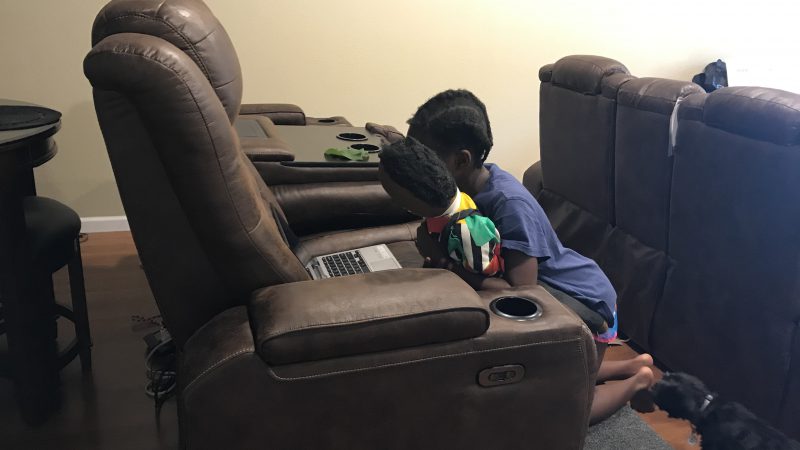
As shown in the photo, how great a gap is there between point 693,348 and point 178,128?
1.68 m

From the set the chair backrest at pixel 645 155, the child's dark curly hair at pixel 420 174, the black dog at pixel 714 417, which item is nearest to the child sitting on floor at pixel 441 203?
the child's dark curly hair at pixel 420 174

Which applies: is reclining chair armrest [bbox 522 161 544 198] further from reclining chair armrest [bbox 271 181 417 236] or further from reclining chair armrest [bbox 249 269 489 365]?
reclining chair armrest [bbox 249 269 489 365]

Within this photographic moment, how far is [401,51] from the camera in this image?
3.46 metres

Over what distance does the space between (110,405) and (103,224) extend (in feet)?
5.13

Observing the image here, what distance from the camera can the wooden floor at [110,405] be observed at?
5.86 ft

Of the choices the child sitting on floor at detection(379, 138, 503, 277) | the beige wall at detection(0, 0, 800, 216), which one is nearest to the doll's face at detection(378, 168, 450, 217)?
the child sitting on floor at detection(379, 138, 503, 277)

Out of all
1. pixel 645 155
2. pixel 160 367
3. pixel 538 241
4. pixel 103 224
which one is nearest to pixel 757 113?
pixel 645 155

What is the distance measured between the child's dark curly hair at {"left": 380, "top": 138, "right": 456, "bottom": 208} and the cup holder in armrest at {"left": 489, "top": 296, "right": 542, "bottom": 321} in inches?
10.0

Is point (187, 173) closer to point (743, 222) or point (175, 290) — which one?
point (175, 290)

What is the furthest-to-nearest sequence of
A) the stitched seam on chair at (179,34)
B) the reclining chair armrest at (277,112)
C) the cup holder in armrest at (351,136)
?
the reclining chair armrest at (277,112) → the cup holder in armrest at (351,136) → the stitched seam on chair at (179,34)

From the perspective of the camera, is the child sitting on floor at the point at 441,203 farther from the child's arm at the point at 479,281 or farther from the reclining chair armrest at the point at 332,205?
the reclining chair armrest at the point at 332,205

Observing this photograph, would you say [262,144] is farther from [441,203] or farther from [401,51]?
[401,51]

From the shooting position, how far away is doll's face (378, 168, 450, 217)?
1.46m

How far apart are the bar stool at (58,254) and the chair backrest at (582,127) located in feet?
6.00
